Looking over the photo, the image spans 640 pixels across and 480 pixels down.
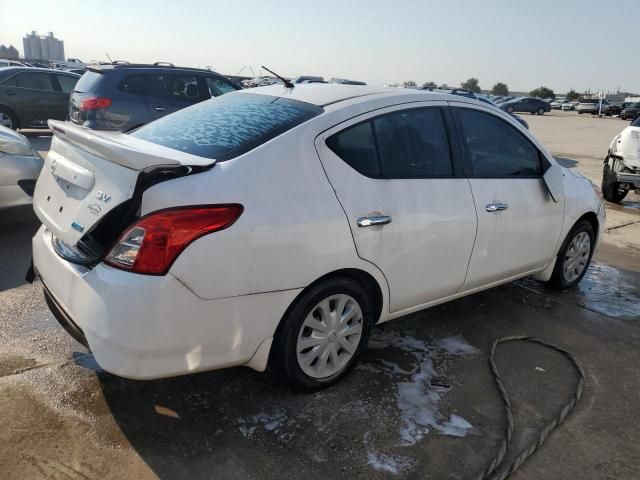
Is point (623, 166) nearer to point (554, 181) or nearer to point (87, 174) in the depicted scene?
point (554, 181)

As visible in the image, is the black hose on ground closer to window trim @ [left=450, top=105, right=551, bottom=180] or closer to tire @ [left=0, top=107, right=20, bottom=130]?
window trim @ [left=450, top=105, right=551, bottom=180]

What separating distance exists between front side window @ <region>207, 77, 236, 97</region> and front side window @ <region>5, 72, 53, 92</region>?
226 inches

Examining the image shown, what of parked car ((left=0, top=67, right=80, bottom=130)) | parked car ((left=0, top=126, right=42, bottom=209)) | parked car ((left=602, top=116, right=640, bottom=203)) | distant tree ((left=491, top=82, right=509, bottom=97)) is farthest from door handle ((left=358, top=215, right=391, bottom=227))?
distant tree ((left=491, top=82, right=509, bottom=97))

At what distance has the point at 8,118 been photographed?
12641mm

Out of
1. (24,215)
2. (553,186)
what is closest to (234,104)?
(553,186)

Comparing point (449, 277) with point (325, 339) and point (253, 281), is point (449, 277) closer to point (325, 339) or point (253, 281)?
point (325, 339)

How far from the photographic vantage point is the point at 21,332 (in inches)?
137

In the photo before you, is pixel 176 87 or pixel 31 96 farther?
pixel 31 96

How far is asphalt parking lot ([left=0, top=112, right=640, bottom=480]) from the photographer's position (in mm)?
2426

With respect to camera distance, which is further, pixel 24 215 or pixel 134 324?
pixel 24 215

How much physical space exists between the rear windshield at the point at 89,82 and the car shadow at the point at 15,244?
333 cm

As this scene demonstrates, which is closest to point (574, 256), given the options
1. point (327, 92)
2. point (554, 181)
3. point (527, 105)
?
point (554, 181)

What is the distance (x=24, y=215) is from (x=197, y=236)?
15.8 feet

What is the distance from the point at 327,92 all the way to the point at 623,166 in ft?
22.9
